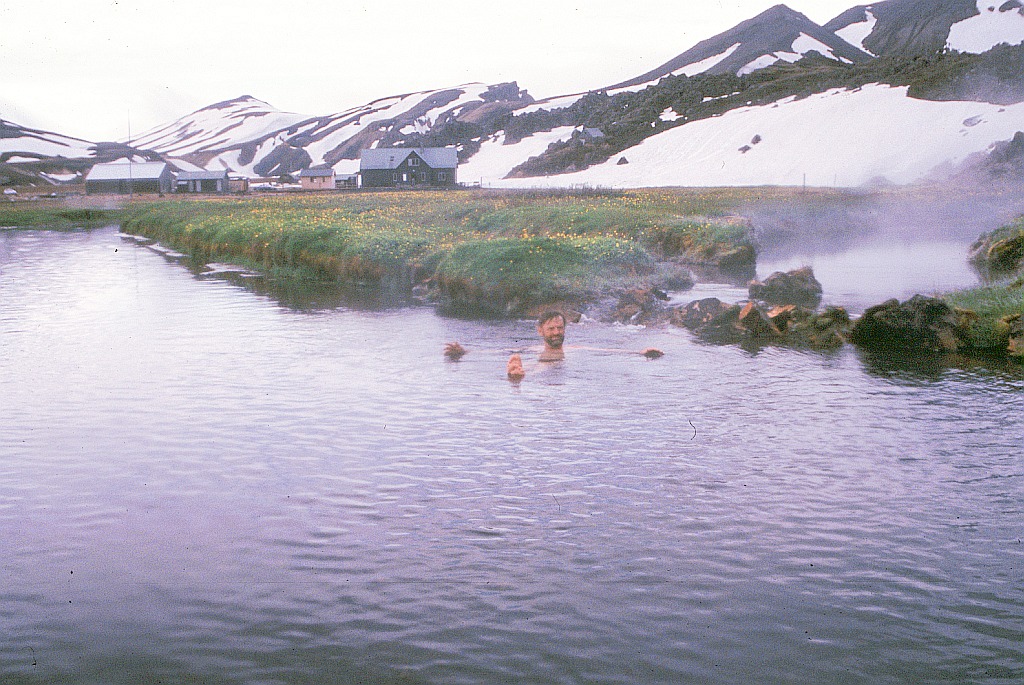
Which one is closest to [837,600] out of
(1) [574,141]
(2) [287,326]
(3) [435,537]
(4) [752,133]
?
(3) [435,537]

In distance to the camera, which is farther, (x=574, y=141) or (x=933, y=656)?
(x=574, y=141)

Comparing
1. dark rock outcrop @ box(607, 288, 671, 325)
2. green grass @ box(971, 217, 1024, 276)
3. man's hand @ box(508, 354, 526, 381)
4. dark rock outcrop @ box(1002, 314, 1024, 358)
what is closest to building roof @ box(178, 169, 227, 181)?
green grass @ box(971, 217, 1024, 276)

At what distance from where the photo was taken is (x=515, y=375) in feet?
73.0

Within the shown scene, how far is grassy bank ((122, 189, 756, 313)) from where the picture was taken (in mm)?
34344

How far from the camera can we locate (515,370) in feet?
73.6

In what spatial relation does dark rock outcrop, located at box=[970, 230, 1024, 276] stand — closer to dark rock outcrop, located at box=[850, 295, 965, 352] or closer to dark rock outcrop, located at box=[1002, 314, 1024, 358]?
dark rock outcrop, located at box=[1002, 314, 1024, 358]

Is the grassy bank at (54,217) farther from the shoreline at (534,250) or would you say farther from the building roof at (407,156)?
the building roof at (407,156)

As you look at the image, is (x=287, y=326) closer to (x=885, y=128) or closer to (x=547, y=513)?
(x=547, y=513)

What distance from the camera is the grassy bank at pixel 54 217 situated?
86312mm

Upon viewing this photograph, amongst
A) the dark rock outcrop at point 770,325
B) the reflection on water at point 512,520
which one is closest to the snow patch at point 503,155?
the dark rock outcrop at point 770,325

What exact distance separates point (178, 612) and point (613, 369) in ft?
46.1

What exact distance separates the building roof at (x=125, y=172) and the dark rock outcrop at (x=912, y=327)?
450 feet

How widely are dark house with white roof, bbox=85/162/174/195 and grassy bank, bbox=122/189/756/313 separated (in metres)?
79.0

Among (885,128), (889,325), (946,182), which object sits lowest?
(889,325)
